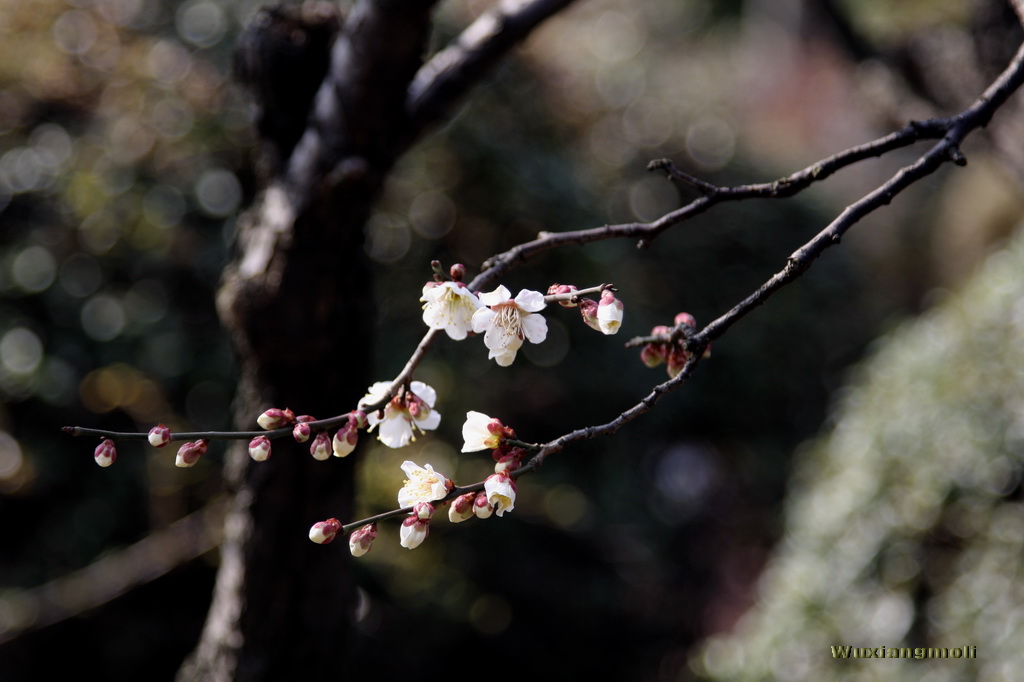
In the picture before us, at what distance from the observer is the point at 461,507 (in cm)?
80

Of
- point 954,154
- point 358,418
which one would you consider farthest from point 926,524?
point 358,418

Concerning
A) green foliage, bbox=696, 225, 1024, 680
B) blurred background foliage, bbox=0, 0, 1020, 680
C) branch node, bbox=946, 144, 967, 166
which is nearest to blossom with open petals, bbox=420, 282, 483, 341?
branch node, bbox=946, 144, 967, 166

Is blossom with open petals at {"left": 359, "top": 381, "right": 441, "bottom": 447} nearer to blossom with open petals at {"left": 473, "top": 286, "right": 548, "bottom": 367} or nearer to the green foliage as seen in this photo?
blossom with open petals at {"left": 473, "top": 286, "right": 548, "bottom": 367}

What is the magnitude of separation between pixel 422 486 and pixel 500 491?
0.15 m

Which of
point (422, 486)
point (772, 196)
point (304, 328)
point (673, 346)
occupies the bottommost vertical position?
point (304, 328)

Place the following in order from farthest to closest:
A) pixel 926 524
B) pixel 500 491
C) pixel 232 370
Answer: pixel 232 370 → pixel 926 524 → pixel 500 491

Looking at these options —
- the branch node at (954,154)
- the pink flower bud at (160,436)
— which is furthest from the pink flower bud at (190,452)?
the branch node at (954,154)

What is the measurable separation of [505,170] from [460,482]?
3.73 ft

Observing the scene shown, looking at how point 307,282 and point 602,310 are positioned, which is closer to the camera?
point 602,310

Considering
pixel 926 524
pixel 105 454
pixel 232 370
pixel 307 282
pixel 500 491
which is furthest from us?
pixel 232 370

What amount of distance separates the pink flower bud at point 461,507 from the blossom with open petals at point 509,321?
0.48 feet

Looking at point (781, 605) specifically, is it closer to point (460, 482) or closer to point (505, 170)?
point (460, 482)

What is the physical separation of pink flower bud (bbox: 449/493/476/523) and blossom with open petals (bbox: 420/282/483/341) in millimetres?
169

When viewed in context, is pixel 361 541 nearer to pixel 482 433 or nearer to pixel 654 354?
pixel 482 433
